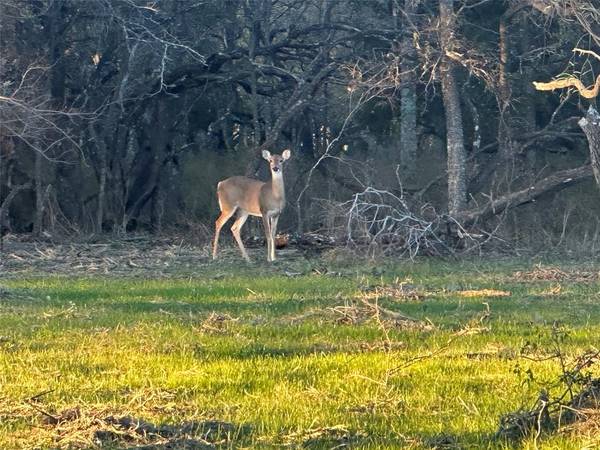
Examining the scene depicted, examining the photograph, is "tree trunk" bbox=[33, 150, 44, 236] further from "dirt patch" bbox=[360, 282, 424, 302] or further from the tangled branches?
"dirt patch" bbox=[360, 282, 424, 302]

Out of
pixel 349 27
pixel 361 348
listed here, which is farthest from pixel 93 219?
pixel 361 348

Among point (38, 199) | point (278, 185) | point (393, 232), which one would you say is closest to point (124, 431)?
point (393, 232)

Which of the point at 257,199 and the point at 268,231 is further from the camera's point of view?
the point at 257,199

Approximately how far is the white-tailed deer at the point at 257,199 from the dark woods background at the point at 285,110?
2.22 metres

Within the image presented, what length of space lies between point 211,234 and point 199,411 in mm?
18710

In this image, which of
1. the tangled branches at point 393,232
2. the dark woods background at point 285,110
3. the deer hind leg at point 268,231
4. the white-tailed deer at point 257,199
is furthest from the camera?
the dark woods background at point 285,110

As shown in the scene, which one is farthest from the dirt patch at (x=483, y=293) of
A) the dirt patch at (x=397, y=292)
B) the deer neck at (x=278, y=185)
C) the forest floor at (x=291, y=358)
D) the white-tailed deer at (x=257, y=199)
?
the deer neck at (x=278, y=185)

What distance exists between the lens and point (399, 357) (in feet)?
29.9

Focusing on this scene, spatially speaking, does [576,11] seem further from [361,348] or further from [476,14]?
[361,348]

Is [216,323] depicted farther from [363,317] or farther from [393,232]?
[393,232]

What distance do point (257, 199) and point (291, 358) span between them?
13.8 m

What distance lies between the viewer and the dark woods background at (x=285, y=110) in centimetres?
2530

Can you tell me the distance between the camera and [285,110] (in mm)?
26922

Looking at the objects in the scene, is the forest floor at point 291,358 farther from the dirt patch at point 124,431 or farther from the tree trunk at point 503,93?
the tree trunk at point 503,93
